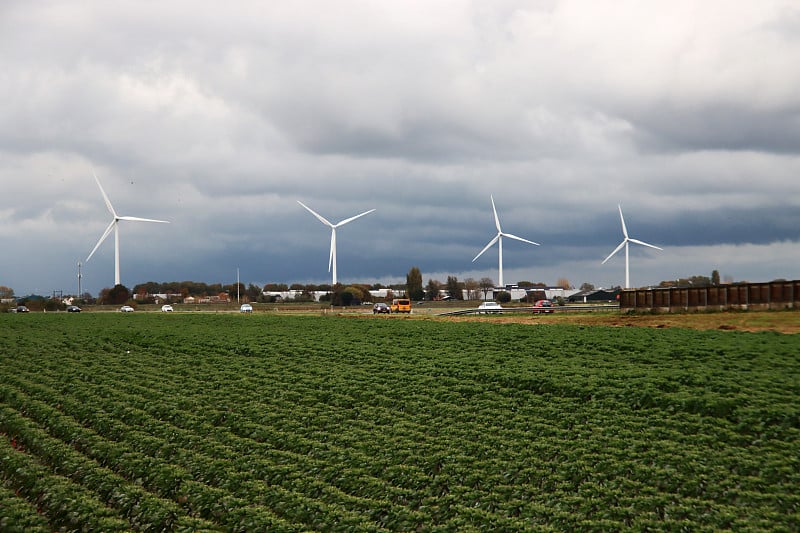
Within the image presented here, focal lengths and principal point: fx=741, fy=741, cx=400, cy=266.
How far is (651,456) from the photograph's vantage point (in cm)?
1847

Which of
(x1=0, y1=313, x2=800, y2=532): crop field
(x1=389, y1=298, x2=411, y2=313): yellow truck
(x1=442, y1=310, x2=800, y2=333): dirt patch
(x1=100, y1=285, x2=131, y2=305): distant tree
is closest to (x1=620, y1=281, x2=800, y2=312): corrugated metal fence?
(x1=442, y1=310, x2=800, y2=333): dirt patch

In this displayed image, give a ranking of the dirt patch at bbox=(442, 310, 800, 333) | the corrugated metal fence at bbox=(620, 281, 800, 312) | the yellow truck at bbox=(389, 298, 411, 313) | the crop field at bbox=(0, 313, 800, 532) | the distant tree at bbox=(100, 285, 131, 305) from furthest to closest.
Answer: the distant tree at bbox=(100, 285, 131, 305)
the yellow truck at bbox=(389, 298, 411, 313)
the corrugated metal fence at bbox=(620, 281, 800, 312)
the dirt patch at bbox=(442, 310, 800, 333)
the crop field at bbox=(0, 313, 800, 532)

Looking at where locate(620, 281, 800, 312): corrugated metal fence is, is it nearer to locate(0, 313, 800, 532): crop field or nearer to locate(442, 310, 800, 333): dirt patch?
locate(442, 310, 800, 333): dirt patch

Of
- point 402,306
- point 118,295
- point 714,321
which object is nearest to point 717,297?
point 714,321

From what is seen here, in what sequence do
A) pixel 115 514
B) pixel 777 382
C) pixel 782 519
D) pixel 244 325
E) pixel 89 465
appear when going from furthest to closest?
1. pixel 244 325
2. pixel 777 382
3. pixel 89 465
4. pixel 115 514
5. pixel 782 519

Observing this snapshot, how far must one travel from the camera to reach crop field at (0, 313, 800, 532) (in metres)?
16.5

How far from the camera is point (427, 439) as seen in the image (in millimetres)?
21500

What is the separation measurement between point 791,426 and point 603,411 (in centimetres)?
522

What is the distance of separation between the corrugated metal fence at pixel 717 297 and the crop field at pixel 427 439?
11.2 meters

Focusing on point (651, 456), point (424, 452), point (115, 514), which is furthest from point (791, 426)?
point (115, 514)

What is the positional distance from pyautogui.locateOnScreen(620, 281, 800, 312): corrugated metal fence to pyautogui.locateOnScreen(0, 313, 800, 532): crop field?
1117 centimetres

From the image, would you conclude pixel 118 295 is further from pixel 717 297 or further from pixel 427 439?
pixel 427 439

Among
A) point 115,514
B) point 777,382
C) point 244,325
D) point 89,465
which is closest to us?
point 115,514

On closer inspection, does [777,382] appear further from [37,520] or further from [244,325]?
[244,325]
